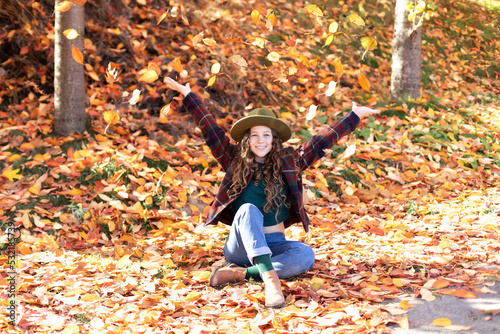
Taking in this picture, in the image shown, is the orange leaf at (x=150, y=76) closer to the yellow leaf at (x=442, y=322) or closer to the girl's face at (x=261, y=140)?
the girl's face at (x=261, y=140)

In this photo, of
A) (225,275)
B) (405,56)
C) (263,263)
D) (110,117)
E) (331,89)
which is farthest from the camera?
(405,56)

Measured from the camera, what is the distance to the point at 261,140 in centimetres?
294

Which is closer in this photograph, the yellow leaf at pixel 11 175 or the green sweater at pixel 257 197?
the green sweater at pixel 257 197

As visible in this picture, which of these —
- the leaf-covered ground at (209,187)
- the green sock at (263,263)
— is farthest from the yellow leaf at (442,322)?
the green sock at (263,263)

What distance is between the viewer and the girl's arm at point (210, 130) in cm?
302

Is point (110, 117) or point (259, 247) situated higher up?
point (110, 117)

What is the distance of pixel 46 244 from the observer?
3570 mm

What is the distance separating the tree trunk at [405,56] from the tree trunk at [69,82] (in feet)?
13.7

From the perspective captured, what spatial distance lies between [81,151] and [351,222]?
105 inches

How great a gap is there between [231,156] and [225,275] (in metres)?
0.78

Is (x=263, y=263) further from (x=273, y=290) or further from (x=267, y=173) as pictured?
(x=267, y=173)

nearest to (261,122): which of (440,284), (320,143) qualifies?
(320,143)

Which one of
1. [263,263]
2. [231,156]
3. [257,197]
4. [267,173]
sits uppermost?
[231,156]

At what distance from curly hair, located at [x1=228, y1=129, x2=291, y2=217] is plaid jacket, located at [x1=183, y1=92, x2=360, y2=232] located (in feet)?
0.14
